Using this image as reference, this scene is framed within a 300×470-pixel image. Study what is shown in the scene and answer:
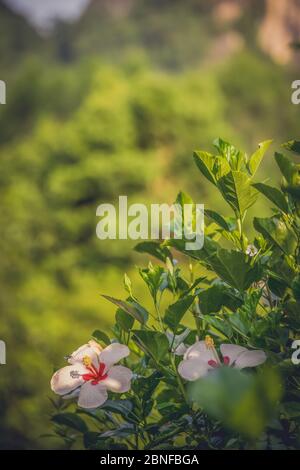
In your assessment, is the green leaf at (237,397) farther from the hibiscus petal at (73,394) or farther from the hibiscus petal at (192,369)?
the hibiscus petal at (73,394)

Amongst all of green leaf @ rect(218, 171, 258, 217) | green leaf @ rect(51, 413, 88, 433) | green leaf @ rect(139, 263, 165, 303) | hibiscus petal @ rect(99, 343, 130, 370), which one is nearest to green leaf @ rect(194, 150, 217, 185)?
green leaf @ rect(218, 171, 258, 217)

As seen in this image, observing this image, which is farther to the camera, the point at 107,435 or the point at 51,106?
the point at 51,106

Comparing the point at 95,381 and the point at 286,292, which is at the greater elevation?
the point at 286,292

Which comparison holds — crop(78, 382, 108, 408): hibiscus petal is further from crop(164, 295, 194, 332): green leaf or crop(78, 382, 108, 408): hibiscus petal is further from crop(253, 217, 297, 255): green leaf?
crop(253, 217, 297, 255): green leaf

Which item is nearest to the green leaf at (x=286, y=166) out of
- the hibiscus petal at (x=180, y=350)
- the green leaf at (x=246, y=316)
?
the green leaf at (x=246, y=316)

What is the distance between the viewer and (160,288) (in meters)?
0.85

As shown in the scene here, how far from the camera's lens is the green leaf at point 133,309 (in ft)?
2.36

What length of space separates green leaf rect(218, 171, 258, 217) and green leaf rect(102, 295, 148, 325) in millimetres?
175

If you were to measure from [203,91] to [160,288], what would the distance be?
13.3m

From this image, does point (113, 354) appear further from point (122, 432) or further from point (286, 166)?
point (286, 166)

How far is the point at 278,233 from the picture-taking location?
76 cm

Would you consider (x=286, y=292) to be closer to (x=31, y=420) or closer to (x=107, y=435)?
(x=107, y=435)

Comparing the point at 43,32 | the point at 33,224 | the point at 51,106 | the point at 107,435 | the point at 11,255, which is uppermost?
the point at 43,32

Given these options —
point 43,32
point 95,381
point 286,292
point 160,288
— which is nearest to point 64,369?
point 95,381
